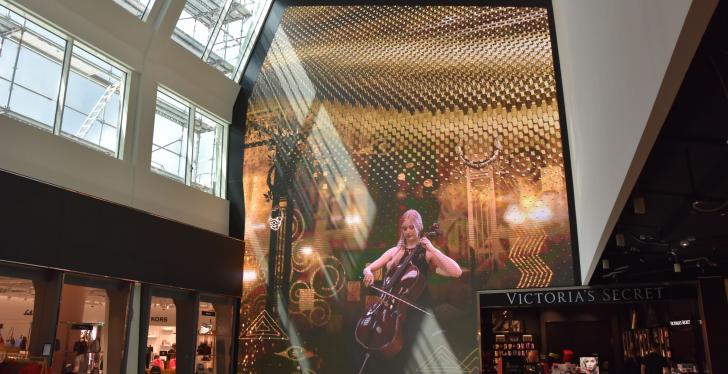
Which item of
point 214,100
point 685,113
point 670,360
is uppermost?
point 214,100

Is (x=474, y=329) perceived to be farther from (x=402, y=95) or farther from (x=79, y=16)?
(x=79, y=16)

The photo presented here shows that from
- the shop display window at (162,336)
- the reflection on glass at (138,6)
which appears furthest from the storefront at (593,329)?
the reflection on glass at (138,6)

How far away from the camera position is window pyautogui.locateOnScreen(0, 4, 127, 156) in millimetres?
9688

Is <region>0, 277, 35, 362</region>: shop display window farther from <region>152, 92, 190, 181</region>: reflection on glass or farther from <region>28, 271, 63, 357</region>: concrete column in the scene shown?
<region>152, 92, 190, 181</region>: reflection on glass

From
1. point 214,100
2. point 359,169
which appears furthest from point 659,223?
point 214,100

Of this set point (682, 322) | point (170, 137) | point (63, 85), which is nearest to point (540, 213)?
point (682, 322)

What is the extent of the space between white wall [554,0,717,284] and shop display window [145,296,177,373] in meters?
8.56

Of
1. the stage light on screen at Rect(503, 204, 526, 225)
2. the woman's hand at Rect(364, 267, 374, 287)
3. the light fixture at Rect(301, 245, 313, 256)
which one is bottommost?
the woman's hand at Rect(364, 267, 374, 287)

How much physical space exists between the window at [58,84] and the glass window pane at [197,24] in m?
2.05

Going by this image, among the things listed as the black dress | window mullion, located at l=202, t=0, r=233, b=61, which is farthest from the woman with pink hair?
window mullion, located at l=202, t=0, r=233, b=61

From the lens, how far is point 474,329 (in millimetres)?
11742

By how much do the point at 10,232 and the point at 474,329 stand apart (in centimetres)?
785

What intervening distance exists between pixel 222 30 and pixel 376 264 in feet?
21.0

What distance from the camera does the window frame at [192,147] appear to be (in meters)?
13.0
